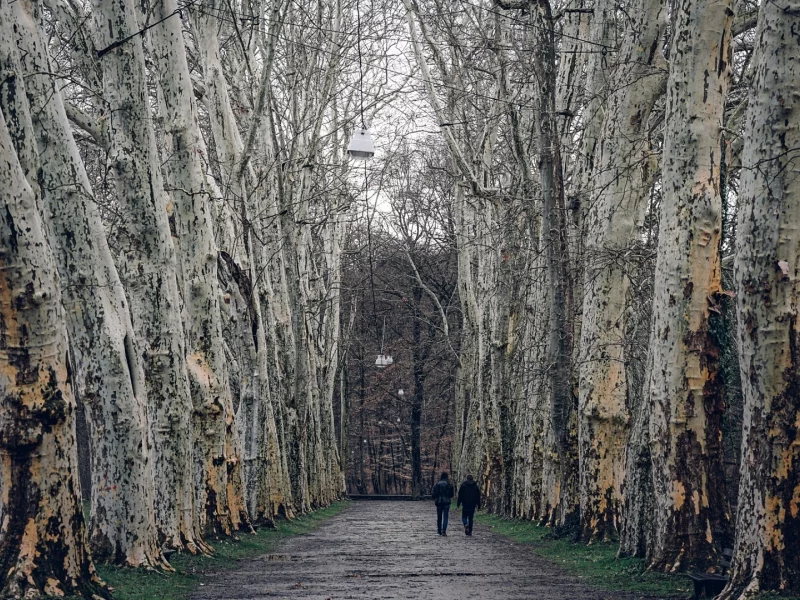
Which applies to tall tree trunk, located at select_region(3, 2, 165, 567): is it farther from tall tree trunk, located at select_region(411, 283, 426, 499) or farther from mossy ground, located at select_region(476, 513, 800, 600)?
Answer: tall tree trunk, located at select_region(411, 283, 426, 499)

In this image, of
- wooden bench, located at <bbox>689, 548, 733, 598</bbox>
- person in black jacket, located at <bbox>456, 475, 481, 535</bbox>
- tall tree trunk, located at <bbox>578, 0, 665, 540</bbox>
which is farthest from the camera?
person in black jacket, located at <bbox>456, 475, 481, 535</bbox>

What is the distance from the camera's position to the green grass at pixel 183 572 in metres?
11.2

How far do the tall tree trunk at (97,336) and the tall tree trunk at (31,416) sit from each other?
76.1 inches

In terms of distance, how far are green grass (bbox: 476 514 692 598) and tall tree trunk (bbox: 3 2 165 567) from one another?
518 centimetres

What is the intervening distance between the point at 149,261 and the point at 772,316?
26.0 ft

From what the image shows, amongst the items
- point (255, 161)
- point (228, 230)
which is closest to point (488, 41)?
point (228, 230)

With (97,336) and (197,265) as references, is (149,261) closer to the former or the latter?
(97,336)

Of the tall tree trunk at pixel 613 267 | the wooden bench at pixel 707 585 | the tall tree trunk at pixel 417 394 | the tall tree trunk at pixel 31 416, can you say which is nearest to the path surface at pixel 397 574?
the wooden bench at pixel 707 585

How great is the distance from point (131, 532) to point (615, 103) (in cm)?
883

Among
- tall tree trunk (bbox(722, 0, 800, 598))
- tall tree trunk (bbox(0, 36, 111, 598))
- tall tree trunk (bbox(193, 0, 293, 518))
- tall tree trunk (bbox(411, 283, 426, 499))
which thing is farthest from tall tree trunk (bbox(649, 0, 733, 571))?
tall tree trunk (bbox(411, 283, 426, 499))

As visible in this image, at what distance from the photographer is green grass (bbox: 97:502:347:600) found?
11227 mm

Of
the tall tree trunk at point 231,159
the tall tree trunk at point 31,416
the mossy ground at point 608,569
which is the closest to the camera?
the tall tree trunk at point 31,416

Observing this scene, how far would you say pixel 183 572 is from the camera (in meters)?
13.2

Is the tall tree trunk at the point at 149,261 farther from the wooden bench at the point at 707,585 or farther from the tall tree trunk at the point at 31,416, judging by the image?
the wooden bench at the point at 707,585
